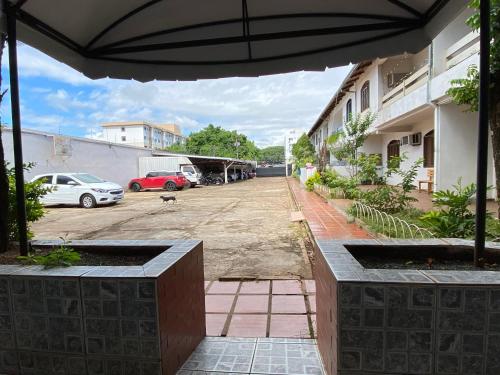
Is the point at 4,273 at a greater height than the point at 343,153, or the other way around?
the point at 343,153

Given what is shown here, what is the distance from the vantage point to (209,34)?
2914mm

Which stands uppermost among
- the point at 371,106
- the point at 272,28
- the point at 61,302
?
the point at 371,106

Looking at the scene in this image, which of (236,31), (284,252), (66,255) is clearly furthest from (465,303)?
(284,252)

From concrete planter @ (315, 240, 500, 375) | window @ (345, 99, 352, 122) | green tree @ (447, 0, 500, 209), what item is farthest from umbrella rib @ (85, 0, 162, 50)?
window @ (345, 99, 352, 122)

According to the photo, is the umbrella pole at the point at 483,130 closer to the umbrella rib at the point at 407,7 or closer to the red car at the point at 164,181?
the umbrella rib at the point at 407,7

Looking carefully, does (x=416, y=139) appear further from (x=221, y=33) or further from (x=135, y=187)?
(x=135, y=187)

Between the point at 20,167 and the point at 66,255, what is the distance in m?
0.77

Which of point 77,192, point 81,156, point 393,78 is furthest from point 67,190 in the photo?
point 393,78

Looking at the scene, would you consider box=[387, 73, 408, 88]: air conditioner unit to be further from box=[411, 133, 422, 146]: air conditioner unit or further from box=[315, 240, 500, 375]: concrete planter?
box=[315, 240, 500, 375]: concrete planter

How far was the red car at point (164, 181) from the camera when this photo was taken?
20.9 metres

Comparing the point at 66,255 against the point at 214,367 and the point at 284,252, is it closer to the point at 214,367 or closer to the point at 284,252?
the point at 214,367

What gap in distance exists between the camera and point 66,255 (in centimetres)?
198

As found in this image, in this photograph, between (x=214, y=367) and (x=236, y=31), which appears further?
(x=236, y=31)

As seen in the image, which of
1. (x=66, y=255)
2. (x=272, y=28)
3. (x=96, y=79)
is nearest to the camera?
(x=66, y=255)
